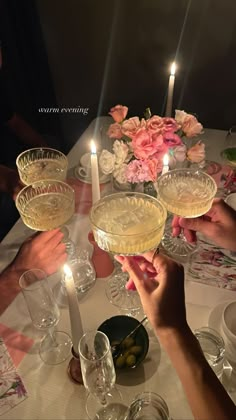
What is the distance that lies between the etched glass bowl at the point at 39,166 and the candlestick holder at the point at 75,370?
0.67 metres

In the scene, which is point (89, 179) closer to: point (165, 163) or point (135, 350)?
point (165, 163)

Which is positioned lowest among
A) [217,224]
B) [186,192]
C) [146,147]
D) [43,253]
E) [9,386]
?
[9,386]

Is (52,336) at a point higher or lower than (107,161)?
lower

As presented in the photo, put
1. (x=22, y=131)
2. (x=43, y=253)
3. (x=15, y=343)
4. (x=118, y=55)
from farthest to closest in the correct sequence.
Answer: (x=118, y=55) < (x=22, y=131) < (x=43, y=253) < (x=15, y=343)

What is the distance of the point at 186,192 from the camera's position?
1277mm

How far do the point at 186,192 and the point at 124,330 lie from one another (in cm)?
46

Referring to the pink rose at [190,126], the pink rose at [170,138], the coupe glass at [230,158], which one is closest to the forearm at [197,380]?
the pink rose at [170,138]

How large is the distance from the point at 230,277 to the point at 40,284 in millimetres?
600

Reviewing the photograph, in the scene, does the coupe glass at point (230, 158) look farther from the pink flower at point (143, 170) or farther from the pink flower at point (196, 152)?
the pink flower at point (143, 170)

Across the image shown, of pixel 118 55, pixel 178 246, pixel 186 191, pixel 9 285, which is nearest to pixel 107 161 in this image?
pixel 186 191

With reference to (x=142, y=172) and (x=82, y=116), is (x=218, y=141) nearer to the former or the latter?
(x=142, y=172)

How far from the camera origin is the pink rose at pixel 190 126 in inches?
55.6

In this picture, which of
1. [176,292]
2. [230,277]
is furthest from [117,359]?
[230,277]

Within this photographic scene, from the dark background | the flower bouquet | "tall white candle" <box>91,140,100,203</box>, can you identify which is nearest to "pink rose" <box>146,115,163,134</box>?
the flower bouquet
